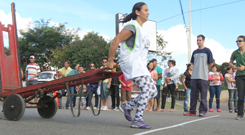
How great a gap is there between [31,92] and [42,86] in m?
0.42

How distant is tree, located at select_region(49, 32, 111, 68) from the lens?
4278 centimetres

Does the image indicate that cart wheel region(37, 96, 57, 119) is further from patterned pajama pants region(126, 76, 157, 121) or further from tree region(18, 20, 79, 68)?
tree region(18, 20, 79, 68)

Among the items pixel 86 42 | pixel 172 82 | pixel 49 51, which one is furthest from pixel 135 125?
pixel 49 51

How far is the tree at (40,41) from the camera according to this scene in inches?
2106

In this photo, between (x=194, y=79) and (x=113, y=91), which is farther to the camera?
(x=113, y=91)

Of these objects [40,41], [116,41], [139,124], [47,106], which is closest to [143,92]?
[139,124]

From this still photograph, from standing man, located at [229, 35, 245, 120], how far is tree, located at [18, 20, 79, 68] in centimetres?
4787

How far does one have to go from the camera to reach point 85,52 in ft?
141

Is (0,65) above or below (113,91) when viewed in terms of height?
above

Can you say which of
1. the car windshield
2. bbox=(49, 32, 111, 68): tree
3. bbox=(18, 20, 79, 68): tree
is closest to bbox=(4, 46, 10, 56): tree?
the car windshield

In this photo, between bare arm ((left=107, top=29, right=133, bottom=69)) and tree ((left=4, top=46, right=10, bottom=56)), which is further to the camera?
tree ((left=4, top=46, right=10, bottom=56))

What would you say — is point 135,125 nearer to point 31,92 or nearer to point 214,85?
point 31,92

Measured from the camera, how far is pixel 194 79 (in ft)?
27.6

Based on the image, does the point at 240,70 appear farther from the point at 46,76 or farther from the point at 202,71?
Result: the point at 46,76
